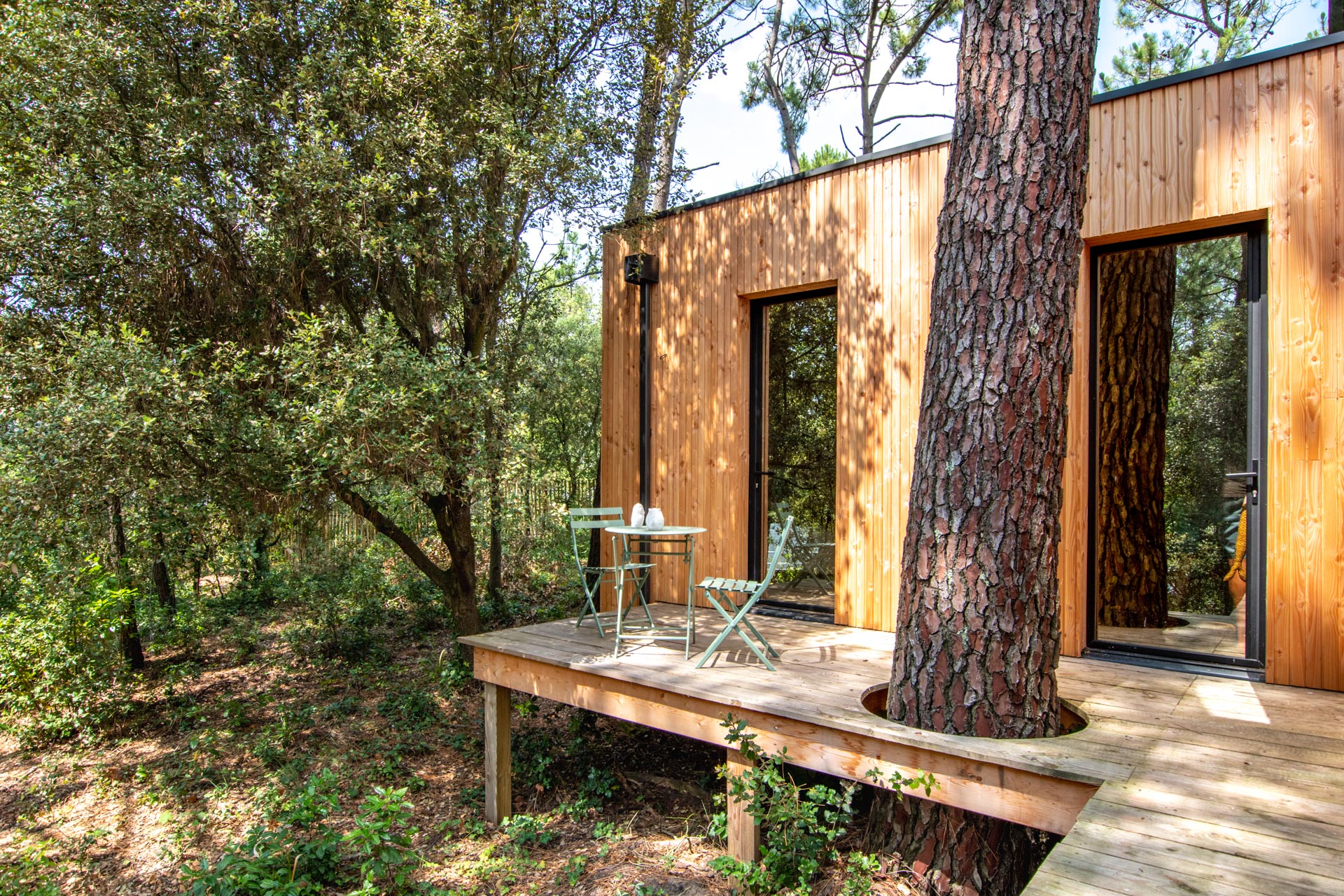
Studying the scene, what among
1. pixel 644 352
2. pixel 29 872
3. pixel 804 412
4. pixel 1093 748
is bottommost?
pixel 29 872

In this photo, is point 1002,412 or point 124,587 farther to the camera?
point 124,587

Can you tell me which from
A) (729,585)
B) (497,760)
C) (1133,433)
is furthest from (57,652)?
(1133,433)

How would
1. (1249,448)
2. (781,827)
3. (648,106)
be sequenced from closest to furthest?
(781,827)
(1249,448)
(648,106)

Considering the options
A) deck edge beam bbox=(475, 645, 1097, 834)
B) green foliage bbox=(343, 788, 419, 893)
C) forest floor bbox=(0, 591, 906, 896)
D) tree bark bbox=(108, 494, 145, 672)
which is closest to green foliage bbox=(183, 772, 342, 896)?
forest floor bbox=(0, 591, 906, 896)

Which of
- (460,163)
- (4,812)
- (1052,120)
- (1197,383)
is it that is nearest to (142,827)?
(4,812)

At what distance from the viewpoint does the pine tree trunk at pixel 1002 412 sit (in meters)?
2.55

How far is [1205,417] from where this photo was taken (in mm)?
3662

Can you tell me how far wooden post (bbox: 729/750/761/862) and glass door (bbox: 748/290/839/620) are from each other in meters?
1.73

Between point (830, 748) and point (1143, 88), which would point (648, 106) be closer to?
point (1143, 88)

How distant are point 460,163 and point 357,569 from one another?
4.42m

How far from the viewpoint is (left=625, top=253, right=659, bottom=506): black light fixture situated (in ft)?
17.0

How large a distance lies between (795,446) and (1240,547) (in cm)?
230

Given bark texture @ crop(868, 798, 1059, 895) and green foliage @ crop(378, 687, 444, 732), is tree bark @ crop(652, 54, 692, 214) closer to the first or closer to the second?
green foliage @ crop(378, 687, 444, 732)

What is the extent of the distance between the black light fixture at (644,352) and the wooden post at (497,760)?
5.71 ft
